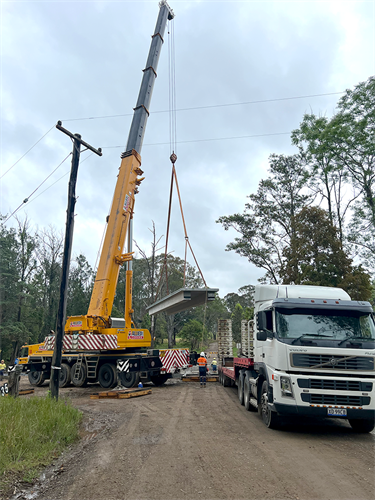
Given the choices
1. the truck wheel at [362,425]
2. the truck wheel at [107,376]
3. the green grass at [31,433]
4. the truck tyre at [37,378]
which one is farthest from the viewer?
the truck tyre at [37,378]

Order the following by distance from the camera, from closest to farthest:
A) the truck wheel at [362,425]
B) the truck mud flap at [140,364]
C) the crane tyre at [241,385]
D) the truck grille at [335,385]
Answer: the truck grille at [335,385] → the truck wheel at [362,425] → the crane tyre at [241,385] → the truck mud flap at [140,364]

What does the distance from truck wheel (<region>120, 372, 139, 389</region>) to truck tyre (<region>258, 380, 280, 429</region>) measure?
22.7 feet

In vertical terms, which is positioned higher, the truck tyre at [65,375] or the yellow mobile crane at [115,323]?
the yellow mobile crane at [115,323]

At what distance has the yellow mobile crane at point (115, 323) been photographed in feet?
46.2

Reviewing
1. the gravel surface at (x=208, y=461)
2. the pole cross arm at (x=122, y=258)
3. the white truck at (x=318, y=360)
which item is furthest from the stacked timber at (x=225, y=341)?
the white truck at (x=318, y=360)

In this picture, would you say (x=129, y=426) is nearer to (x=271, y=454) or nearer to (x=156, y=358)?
(x=271, y=454)

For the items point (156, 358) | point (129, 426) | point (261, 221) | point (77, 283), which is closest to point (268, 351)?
point (129, 426)

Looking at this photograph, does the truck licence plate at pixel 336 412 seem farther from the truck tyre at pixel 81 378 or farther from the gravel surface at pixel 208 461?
the truck tyre at pixel 81 378

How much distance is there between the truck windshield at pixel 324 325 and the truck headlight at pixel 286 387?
0.79 metres

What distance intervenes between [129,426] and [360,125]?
23.2m

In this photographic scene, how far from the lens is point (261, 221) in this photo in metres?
31.4

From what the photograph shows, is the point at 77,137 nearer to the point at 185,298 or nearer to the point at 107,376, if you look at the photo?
the point at 185,298

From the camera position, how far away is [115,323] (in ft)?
47.8

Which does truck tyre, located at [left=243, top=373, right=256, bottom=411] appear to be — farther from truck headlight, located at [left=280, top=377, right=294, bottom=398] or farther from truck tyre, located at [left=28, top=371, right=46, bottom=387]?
truck tyre, located at [left=28, top=371, right=46, bottom=387]
